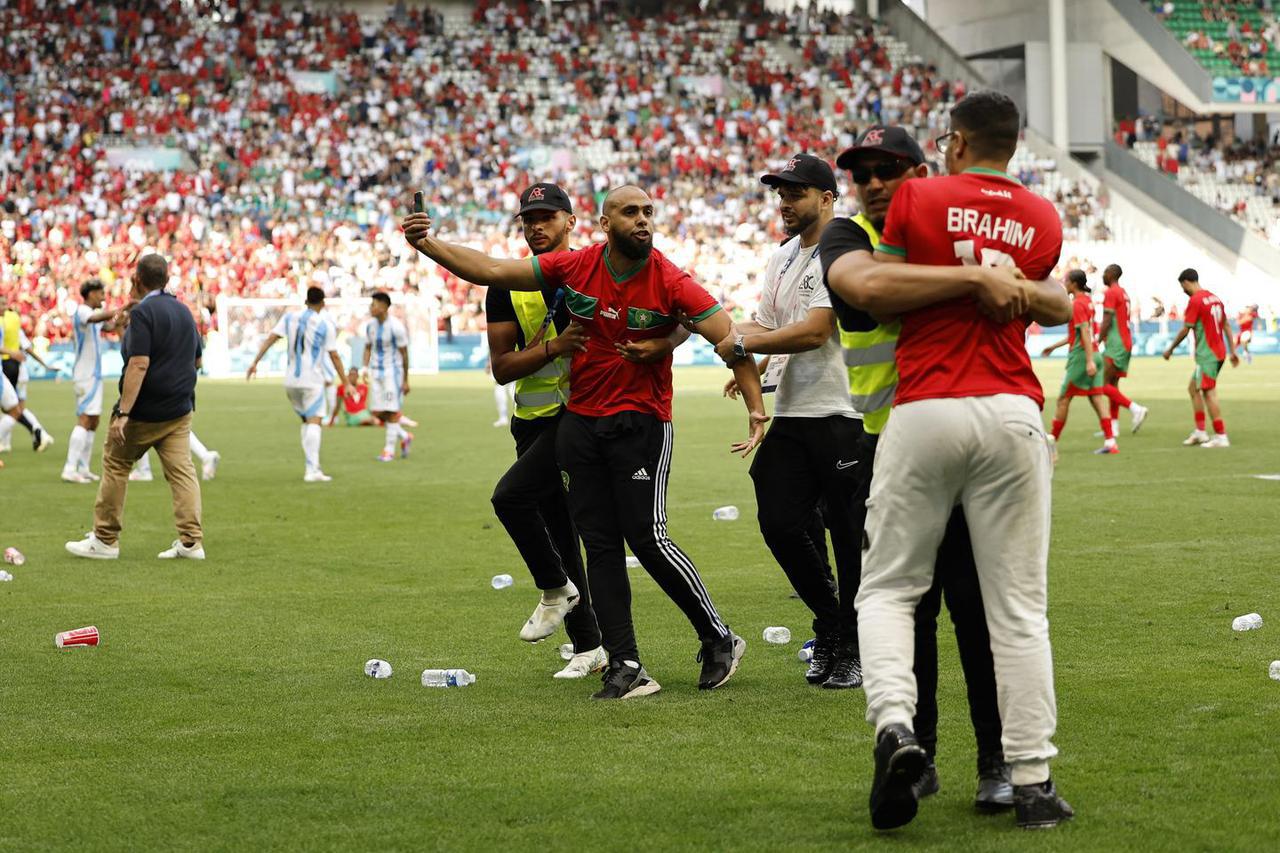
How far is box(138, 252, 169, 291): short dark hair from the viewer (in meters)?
11.4

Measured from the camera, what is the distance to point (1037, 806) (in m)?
4.72

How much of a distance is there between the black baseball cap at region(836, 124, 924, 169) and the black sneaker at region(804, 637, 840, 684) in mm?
2529

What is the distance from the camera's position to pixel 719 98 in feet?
177

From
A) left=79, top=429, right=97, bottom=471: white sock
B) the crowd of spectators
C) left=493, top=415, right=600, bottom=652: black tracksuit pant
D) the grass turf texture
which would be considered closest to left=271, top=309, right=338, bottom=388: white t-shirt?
→ left=79, top=429, right=97, bottom=471: white sock

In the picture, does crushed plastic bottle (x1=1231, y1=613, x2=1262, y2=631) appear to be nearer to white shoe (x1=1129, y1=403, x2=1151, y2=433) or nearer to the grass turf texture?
the grass turf texture

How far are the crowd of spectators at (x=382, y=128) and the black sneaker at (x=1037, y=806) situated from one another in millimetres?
37757

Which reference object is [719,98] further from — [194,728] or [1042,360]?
[194,728]

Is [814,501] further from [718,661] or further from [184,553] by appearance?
[184,553]

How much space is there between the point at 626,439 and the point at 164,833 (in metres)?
2.66

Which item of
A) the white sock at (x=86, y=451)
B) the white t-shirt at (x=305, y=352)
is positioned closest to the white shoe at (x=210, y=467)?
the white t-shirt at (x=305, y=352)

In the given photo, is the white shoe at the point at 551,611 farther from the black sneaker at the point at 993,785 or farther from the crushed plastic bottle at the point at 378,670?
the black sneaker at the point at 993,785

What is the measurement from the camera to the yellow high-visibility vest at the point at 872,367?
520 cm

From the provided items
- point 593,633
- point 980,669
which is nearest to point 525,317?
point 593,633

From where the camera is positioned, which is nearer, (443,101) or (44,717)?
(44,717)
